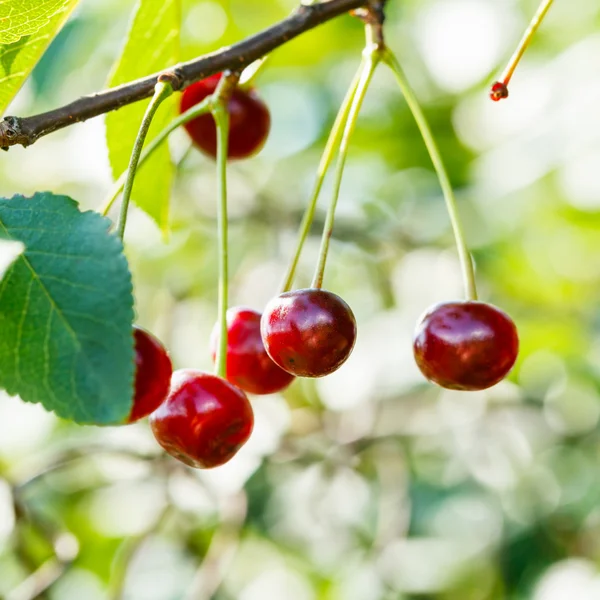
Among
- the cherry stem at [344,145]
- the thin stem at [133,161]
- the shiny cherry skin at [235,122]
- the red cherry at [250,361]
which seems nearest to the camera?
the thin stem at [133,161]

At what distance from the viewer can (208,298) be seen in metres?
3.36

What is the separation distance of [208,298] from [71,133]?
31.9 inches

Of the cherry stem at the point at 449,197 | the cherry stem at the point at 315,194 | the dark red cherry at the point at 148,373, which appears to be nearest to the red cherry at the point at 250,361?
Result: the cherry stem at the point at 315,194

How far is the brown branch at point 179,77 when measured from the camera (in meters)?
1.06

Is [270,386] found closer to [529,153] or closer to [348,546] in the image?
[529,153]

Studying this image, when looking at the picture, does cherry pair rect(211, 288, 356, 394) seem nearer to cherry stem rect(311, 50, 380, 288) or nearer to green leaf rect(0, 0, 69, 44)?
cherry stem rect(311, 50, 380, 288)

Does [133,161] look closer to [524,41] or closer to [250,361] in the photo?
[250,361]

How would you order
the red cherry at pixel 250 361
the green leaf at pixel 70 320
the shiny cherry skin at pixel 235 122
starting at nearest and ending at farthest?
the green leaf at pixel 70 320
the red cherry at pixel 250 361
the shiny cherry skin at pixel 235 122

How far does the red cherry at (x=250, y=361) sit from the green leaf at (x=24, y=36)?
466mm

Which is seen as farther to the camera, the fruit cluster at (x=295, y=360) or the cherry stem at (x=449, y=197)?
the cherry stem at (x=449, y=197)

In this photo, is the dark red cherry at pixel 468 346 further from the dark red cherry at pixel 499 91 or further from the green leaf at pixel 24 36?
the green leaf at pixel 24 36

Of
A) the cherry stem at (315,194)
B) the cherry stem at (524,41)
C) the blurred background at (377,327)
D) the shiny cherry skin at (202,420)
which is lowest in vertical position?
the blurred background at (377,327)

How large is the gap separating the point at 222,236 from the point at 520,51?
48cm

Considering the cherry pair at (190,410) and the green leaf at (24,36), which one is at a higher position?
the green leaf at (24,36)
